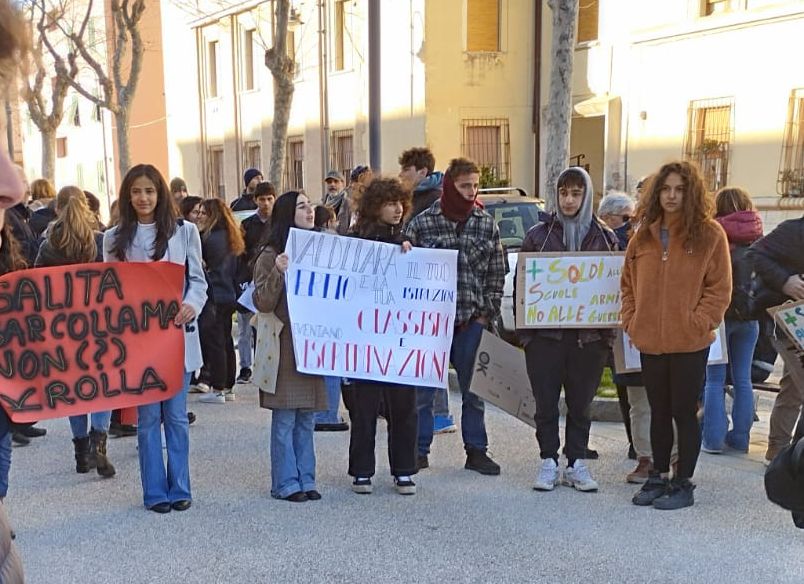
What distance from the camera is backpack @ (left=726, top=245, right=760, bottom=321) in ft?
18.0

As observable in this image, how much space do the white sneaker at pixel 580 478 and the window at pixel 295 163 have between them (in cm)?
2232

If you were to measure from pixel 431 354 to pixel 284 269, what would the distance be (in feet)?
3.70

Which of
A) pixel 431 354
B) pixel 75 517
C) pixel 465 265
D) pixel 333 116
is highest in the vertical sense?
pixel 333 116

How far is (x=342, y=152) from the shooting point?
24906 mm

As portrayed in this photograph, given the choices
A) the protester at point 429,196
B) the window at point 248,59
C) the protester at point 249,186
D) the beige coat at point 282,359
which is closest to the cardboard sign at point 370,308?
the beige coat at point 282,359

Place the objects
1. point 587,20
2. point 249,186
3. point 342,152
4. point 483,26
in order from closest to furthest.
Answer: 1. point 249,186
2. point 587,20
3. point 483,26
4. point 342,152

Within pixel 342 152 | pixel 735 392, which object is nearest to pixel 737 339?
pixel 735 392

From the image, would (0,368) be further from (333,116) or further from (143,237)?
(333,116)

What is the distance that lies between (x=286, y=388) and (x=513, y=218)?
6.39 metres

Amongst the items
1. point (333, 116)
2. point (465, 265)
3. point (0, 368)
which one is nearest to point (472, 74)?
point (333, 116)

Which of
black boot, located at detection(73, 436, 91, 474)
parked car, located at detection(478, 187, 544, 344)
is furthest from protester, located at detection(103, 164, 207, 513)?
parked car, located at detection(478, 187, 544, 344)

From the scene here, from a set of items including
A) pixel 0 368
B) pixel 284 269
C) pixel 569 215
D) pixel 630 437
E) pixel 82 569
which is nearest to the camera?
pixel 82 569

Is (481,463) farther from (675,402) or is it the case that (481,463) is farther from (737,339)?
(737,339)

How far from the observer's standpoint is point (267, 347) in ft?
16.7
